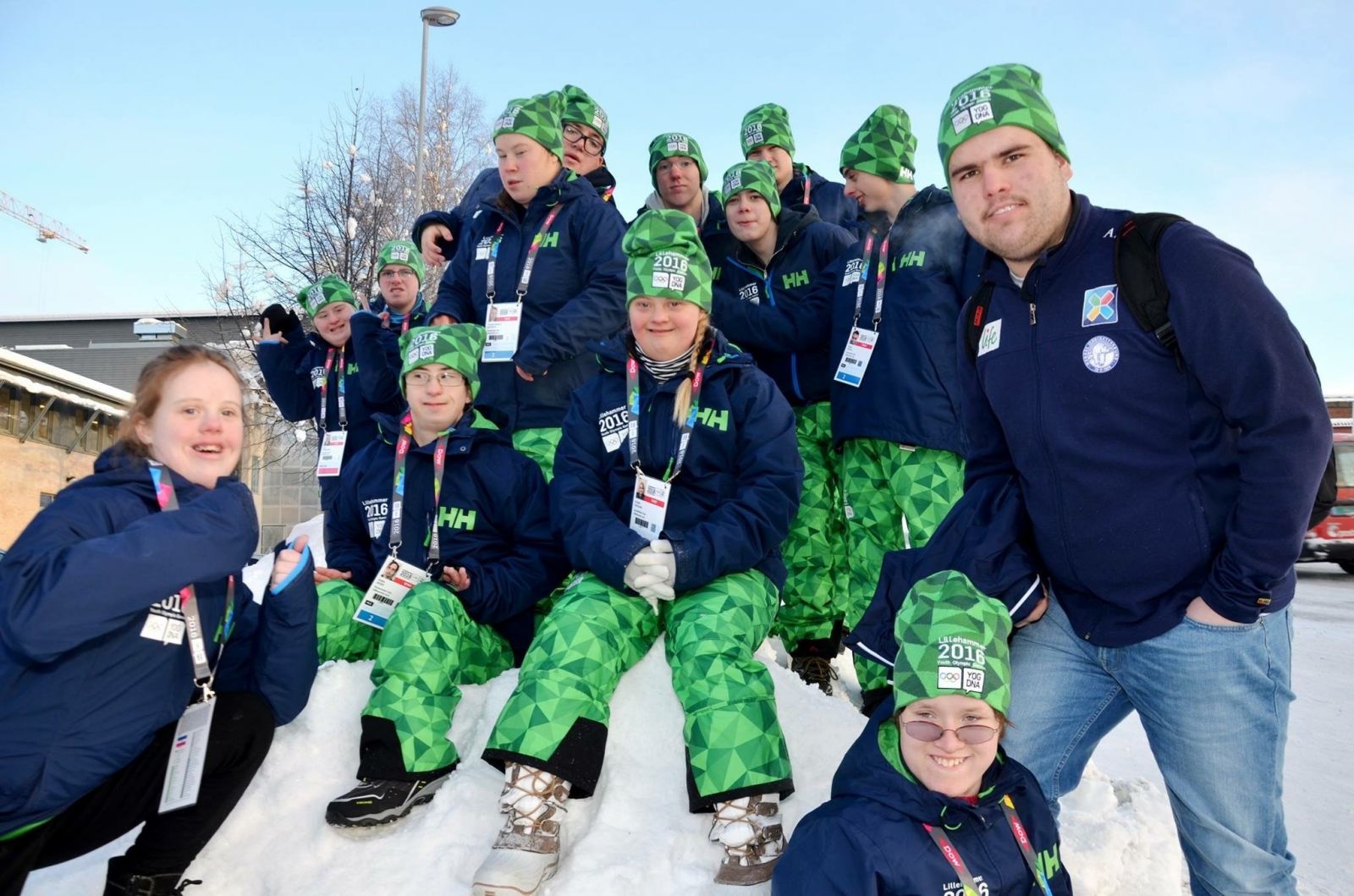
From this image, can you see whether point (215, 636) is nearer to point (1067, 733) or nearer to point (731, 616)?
point (731, 616)

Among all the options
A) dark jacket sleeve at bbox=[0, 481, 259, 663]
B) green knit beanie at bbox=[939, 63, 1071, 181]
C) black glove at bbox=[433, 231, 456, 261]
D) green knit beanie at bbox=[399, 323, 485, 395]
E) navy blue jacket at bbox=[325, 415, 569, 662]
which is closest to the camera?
dark jacket sleeve at bbox=[0, 481, 259, 663]

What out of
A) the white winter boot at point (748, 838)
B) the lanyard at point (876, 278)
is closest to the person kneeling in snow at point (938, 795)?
the white winter boot at point (748, 838)

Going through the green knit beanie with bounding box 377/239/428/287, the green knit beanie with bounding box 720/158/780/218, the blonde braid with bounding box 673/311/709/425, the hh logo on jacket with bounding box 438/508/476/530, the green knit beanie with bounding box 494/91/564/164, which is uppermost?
the green knit beanie with bounding box 494/91/564/164

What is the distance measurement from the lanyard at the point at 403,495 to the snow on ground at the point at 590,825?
0.54m

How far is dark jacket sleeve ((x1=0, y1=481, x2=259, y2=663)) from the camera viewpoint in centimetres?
229

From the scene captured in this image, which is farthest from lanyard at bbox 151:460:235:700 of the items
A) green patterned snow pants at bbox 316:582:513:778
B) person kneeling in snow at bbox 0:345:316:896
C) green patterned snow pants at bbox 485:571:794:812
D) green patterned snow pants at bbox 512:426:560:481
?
green patterned snow pants at bbox 512:426:560:481

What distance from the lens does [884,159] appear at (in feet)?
15.7

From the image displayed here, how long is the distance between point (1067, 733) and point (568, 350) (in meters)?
2.88

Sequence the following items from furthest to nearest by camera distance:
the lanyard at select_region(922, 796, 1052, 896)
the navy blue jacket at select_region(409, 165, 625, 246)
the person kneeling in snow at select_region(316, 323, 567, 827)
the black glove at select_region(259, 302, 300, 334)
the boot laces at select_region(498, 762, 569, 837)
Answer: the black glove at select_region(259, 302, 300, 334), the navy blue jacket at select_region(409, 165, 625, 246), the person kneeling in snow at select_region(316, 323, 567, 827), the boot laces at select_region(498, 762, 569, 837), the lanyard at select_region(922, 796, 1052, 896)

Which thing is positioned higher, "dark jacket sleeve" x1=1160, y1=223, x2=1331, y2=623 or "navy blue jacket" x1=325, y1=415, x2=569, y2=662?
"dark jacket sleeve" x1=1160, y1=223, x2=1331, y2=623

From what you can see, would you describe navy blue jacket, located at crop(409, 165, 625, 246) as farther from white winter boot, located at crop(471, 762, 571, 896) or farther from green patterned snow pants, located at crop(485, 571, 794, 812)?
white winter boot, located at crop(471, 762, 571, 896)

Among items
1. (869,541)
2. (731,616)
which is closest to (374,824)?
(731,616)

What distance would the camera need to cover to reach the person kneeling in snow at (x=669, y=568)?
9.30ft

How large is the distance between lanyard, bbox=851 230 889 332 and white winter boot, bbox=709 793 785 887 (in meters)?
2.40
